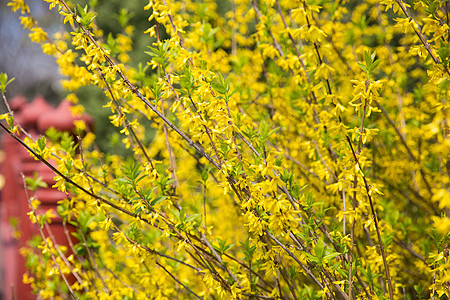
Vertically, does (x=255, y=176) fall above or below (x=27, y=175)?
below

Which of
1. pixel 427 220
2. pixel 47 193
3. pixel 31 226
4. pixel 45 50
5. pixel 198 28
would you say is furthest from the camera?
pixel 31 226

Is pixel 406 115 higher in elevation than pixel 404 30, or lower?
lower

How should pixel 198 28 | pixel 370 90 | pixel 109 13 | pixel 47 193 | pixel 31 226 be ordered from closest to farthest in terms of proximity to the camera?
pixel 370 90, pixel 198 28, pixel 47 193, pixel 31 226, pixel 109 13

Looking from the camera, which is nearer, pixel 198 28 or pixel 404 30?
pixel 404 30

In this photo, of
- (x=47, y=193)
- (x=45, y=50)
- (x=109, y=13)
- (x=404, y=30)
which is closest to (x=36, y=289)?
(x=47, y=193)

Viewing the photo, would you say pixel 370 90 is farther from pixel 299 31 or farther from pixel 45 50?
pixel 45 50

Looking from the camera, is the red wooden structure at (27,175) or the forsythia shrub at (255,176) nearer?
the forsythia shrub at (255,176)

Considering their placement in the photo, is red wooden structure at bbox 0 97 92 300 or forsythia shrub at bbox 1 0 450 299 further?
red wooden structure at bbox 0 97 92 300

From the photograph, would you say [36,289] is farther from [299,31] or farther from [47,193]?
[299,31]

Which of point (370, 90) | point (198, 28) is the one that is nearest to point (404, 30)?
point (370, 90)

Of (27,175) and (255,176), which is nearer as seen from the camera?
(255,176)

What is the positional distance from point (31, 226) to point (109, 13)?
32.4 feet

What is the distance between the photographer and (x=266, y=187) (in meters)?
1.46

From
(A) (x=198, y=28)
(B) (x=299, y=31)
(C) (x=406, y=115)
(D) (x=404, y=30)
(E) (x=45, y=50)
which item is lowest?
(C) (x=406, y=115)
